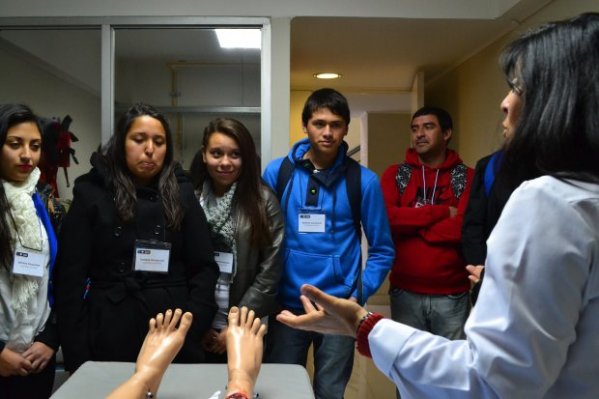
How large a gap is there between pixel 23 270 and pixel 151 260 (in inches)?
16.2

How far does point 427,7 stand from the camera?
3273 millimetres

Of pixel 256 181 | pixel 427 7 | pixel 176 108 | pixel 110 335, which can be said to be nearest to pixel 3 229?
pixel 110 335

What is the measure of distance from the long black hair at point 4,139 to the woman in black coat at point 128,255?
163 millimetres

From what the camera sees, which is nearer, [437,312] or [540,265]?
[540,265]

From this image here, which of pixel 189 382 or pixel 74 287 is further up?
pixel 74 287

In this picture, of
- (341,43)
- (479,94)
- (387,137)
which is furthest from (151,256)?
(387,137)

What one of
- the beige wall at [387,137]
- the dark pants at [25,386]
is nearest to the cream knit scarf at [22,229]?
the dark pants at [25,386]

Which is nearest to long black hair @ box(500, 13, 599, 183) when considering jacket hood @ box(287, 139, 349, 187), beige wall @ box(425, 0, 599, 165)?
jacket hood @ box(287, 139, 349, 187)

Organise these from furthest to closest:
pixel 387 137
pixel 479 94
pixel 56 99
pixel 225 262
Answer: pixel 387 137 → pixel 479 94 → pixel 56 99 → pixel 225 262

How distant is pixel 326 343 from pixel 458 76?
3132mm

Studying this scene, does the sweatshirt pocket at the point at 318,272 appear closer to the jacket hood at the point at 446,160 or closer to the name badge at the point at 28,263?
the jacket hood at the point at 446,160

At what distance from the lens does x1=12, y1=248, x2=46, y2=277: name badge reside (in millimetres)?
1817

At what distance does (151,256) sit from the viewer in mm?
1861

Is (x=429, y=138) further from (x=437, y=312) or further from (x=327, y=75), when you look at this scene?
(x=327, y=75)
